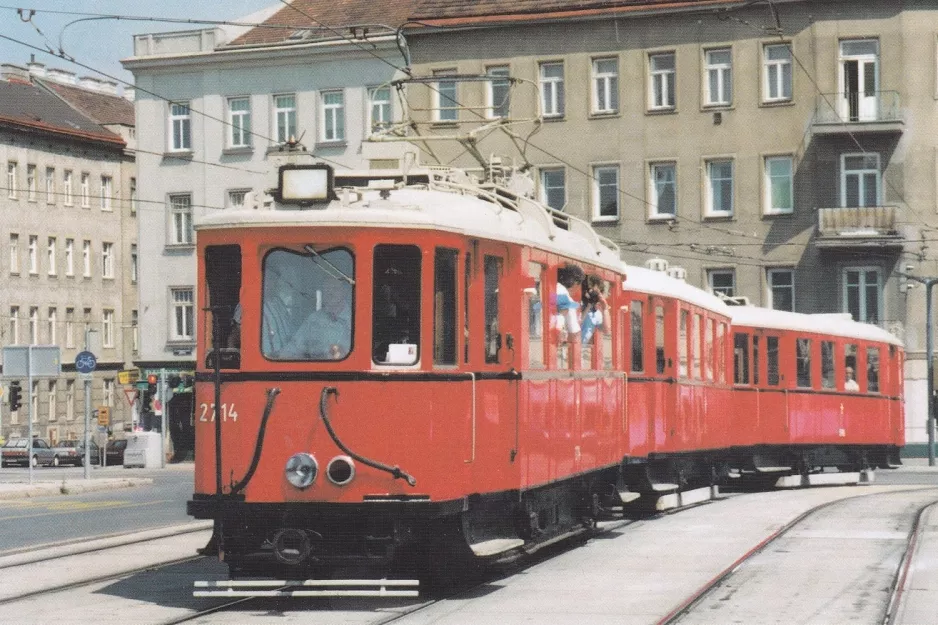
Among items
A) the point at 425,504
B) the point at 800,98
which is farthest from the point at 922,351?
the point at 425,504

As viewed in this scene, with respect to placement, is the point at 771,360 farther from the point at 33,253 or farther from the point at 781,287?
the point at 33,253

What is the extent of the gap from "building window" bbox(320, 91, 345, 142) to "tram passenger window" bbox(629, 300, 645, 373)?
1500 inches

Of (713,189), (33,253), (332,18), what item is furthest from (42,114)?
(713,189)

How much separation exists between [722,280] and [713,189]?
2.51 m

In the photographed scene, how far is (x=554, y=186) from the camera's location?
53.6 metres

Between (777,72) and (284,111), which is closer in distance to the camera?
(777,72)

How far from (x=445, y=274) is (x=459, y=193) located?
4.30ft

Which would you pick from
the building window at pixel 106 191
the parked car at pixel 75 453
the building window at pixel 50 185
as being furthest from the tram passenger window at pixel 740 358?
the building window at pixel 106 191

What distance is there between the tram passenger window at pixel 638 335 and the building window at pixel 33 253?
2208 inches

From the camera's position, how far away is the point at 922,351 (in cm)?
4944

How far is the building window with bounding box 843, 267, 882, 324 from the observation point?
49.9 meters

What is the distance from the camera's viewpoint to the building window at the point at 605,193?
52719 mm

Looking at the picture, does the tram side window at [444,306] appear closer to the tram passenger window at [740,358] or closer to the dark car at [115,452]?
the tram passenger window at [740,358]

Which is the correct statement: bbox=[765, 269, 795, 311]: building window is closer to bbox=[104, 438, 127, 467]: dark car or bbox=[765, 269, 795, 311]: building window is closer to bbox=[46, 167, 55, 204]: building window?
bbox=[104, 438, 127, 467]: dark car
